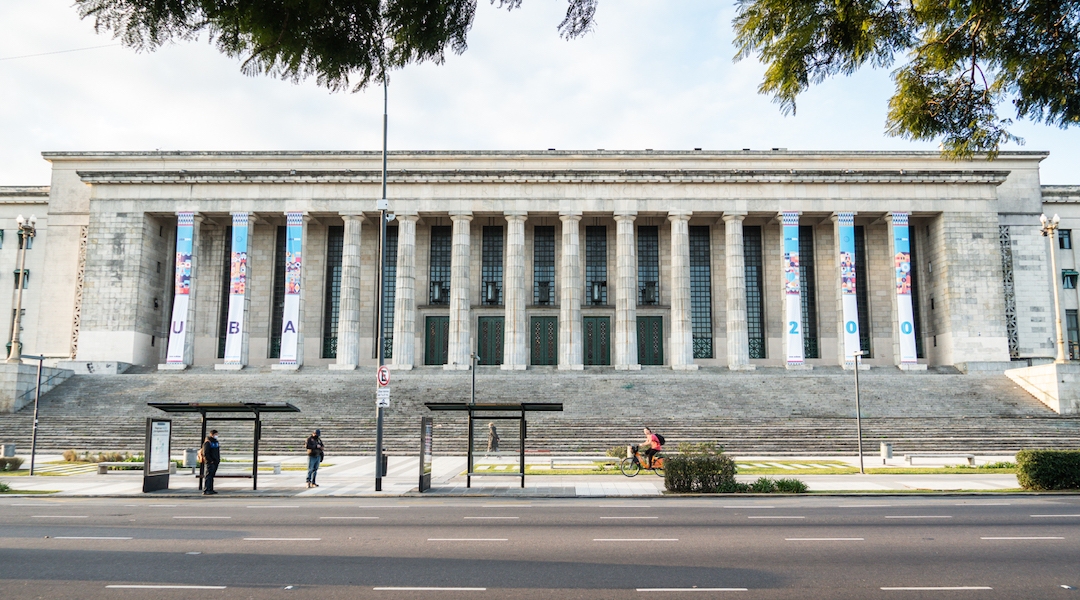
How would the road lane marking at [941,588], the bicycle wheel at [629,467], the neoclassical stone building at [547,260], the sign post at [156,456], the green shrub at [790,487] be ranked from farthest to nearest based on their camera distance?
the neoclassical stone building at [547,260] → the bicycle wheel at [629,467] → the sign post at [156,456] → the green shrub at [790,487] → the road lane marking at [941,588]

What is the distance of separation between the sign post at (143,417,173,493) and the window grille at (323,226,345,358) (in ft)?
93.1

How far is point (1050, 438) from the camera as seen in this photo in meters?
35.0

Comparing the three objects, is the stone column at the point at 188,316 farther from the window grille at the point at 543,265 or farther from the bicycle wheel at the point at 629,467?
the bicycle wheel at the point at 629,467

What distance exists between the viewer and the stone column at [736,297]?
4862cm

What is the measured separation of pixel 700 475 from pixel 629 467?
16.5 ft

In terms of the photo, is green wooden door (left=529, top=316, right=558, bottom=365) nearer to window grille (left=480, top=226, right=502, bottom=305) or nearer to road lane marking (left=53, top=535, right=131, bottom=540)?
window grille (left=480, top=226, right=502, bottom=305)

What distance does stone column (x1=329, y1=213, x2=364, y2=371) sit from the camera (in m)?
48.8

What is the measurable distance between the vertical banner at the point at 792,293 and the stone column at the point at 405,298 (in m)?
23.5

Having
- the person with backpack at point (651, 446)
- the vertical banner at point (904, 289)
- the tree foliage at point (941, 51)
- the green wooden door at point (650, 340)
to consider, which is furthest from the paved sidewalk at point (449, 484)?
the green wooden door at point (650, 340)

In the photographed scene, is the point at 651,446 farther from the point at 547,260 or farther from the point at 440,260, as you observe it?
the point at 440,260

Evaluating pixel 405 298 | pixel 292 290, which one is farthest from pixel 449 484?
pixel 292 290

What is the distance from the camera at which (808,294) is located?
53.2 metres

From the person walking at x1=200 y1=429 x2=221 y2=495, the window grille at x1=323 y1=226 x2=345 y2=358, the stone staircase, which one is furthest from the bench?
the window grille at x1=323 y1=226 x2=345 y2=358

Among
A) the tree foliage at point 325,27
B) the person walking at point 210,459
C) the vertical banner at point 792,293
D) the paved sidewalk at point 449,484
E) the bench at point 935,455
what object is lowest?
the paved sidewalk at point 449,484
